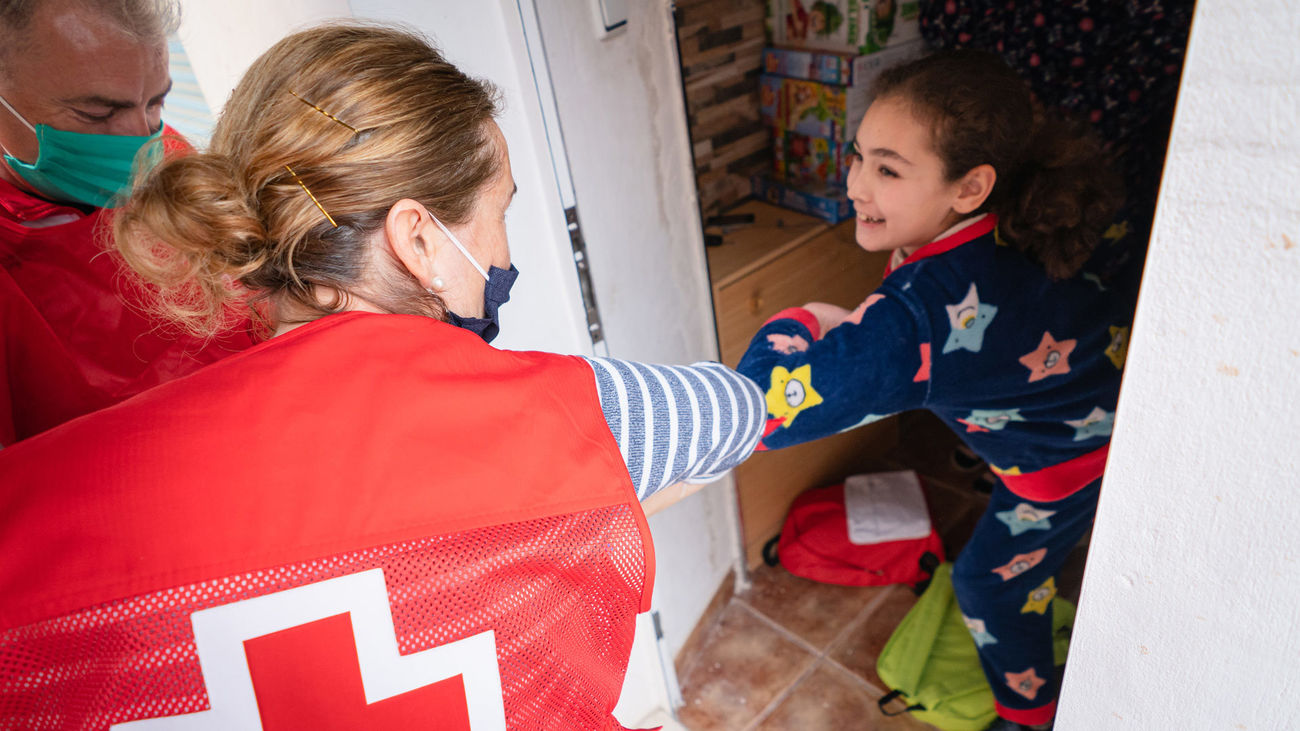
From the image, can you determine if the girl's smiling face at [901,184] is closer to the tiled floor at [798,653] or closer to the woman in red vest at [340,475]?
the woman in red vest at [340,475]

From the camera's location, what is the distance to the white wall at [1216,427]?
371 millimetres

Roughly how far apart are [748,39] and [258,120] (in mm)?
1599

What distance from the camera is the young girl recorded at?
109 cm

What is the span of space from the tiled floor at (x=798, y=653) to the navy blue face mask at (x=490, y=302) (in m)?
1.29

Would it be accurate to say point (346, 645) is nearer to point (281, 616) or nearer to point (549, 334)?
point (281, 616)

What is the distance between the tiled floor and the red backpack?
A: 6 centimetres

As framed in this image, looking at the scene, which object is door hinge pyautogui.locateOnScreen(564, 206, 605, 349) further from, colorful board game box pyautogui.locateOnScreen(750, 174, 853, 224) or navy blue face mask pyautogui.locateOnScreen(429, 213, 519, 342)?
colorful board game box pyautogui.locateOnScreen(750, 174, 853, 224)

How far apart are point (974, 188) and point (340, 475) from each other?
3.45ft

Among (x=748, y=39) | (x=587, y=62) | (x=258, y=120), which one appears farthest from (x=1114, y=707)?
(x=748, y=39)

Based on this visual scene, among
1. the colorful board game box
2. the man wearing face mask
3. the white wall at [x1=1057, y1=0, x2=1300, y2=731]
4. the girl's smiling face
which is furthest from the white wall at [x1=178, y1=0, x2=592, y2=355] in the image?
the colorful board game box

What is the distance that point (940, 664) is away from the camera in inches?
69.2

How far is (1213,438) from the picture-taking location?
17.5 inches

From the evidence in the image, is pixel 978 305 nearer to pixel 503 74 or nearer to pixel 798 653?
pixel 503 74

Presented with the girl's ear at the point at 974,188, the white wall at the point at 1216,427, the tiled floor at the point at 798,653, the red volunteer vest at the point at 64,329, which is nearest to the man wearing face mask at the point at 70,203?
the red volunteer vest at the point at 64,329
